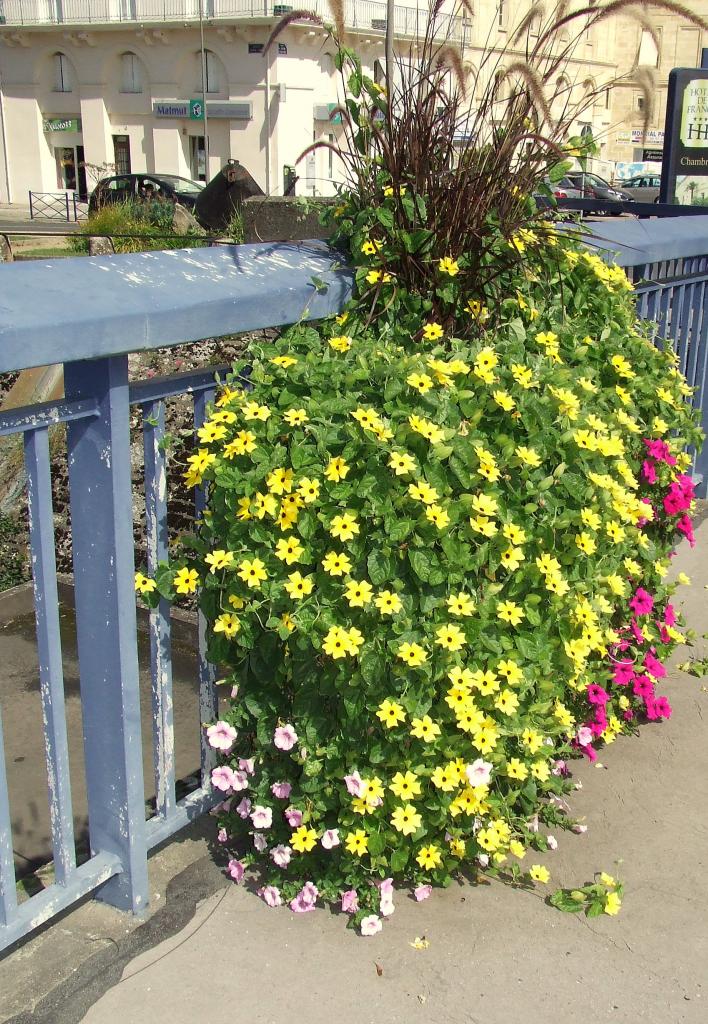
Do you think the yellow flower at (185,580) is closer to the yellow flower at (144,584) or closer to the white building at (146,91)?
the yellow flower at (144,584)

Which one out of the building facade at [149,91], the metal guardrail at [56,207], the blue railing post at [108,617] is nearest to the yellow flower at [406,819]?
the blue railing post at [108,617]

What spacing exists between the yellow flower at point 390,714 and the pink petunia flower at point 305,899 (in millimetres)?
510

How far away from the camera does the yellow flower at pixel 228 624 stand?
2.38 meters

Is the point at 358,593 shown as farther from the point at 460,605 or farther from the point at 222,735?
the point at 222,735

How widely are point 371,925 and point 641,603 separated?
1.32 meters

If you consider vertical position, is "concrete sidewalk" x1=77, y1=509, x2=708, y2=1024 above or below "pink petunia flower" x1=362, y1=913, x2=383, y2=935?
below

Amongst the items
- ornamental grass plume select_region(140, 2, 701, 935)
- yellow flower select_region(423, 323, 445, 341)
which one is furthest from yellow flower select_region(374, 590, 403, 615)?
yellow flower select_region(423, 323, 445, 341)

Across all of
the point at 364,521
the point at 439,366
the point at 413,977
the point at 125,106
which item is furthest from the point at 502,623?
the point at 125,106

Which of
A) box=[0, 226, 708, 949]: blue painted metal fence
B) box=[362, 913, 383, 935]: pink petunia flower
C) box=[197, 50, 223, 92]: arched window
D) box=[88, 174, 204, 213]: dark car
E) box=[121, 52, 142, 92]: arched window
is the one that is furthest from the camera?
box=[121, 52, 142, 92]: arched window

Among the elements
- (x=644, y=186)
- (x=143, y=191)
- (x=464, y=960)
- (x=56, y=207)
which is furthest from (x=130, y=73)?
(x=464, y=960)

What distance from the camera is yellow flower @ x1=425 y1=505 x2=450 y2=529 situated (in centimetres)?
226

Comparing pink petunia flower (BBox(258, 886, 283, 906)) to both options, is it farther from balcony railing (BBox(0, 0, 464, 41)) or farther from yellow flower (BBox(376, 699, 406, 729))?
balcony railing (BBox(0, 0, 464, 41))

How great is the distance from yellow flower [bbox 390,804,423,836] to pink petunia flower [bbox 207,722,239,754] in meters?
0.42

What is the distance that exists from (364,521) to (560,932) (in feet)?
3.53
